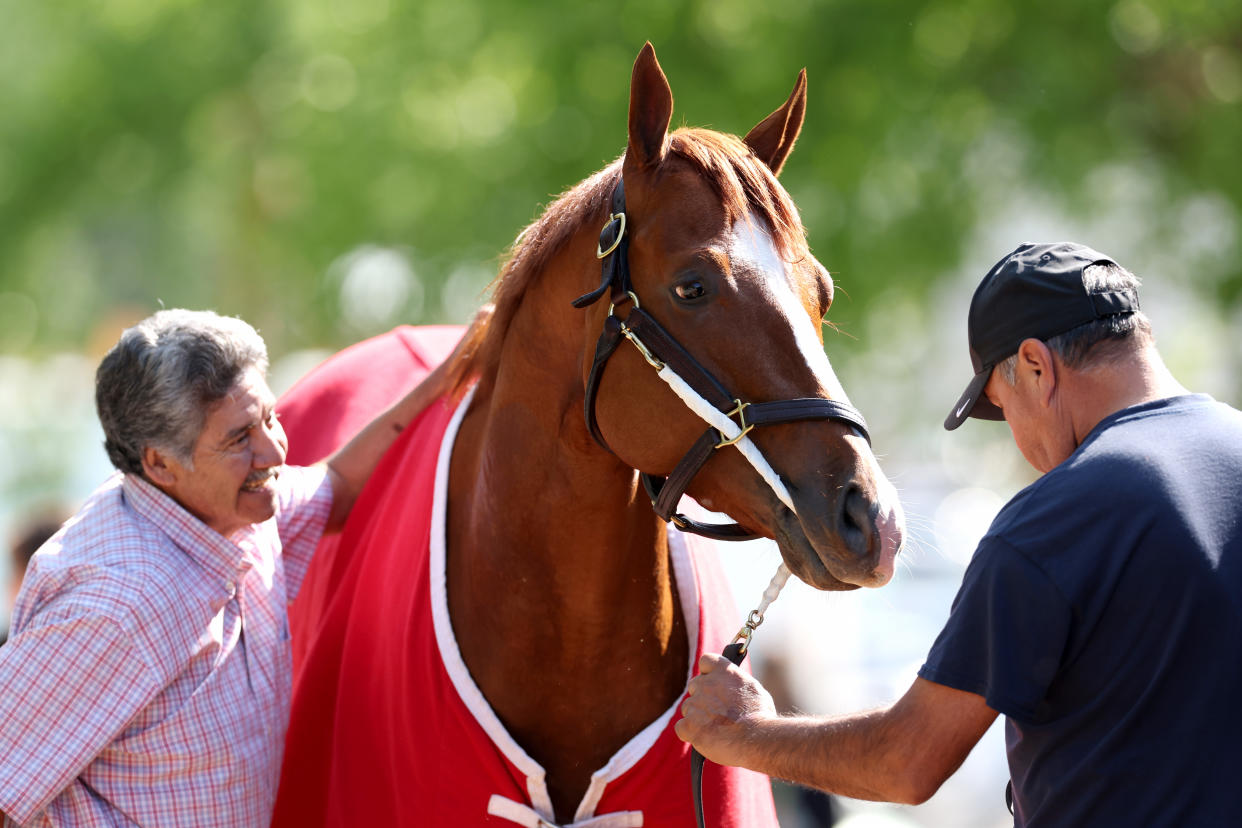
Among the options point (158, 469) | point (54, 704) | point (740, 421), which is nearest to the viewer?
point (740, 421)

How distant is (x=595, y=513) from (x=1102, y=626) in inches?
38.9

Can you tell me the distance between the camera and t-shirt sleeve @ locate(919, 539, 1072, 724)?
174cm

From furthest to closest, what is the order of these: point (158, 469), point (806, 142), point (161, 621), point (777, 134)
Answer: point (806, 142), point (777, 134), point (158, 469), point (161, 621)

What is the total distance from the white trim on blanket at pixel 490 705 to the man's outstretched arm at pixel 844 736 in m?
0.26

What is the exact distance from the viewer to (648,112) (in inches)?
90.0

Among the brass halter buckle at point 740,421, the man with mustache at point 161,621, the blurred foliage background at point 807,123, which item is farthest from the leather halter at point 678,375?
the blurred foliage background at point 807,123

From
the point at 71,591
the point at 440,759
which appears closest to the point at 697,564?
the point at 440,759

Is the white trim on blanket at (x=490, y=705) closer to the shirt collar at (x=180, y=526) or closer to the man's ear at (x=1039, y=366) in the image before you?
the shirt collar at (x=180, y=526)

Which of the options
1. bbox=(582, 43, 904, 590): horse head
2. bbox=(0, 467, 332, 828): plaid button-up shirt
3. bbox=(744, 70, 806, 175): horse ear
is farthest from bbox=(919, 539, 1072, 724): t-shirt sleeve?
bbox=(0, 467, 332, 828): plaid button-up shirt

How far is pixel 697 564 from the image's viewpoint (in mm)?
2754

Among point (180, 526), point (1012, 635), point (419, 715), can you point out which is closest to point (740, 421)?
point (1012, 635)

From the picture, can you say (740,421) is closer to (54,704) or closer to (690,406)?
(690,406)

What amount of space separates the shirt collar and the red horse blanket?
1.33ft

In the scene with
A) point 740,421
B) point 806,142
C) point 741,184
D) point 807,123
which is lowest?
point 740,421
